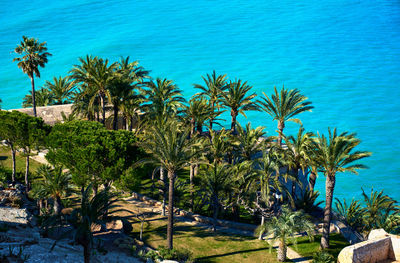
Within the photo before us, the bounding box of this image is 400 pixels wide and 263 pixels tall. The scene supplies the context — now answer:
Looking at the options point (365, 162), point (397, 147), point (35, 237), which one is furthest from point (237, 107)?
point (397, 147)

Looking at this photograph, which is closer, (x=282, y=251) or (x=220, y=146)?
(x=282, y=251)

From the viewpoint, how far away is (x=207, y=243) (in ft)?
115

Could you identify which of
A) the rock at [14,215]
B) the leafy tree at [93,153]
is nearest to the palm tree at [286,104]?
the leafy tree at [93,153]

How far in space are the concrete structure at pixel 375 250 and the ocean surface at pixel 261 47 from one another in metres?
32.6

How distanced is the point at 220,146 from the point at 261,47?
7030cm

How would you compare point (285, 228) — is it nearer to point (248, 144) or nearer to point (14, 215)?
point (248, 144)

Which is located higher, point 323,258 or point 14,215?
point 14,215

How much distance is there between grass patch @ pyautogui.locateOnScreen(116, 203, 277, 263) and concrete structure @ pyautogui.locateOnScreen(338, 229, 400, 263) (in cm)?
594

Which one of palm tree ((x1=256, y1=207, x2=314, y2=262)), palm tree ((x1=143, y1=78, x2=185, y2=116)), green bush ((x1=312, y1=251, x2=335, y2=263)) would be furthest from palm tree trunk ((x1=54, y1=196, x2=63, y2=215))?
green bush ((x1=312, y1=251, x2=335, y2=263))

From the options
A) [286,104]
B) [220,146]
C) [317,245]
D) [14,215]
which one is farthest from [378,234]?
[14,215]

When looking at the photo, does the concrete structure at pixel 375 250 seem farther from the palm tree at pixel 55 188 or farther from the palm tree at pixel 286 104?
the palm tree at pixel 55 188

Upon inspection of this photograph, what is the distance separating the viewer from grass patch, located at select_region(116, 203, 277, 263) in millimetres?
33469

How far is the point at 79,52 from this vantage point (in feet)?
354

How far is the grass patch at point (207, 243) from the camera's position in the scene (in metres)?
33.5
